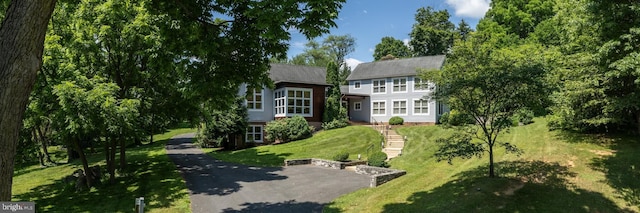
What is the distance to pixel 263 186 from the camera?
15188mm

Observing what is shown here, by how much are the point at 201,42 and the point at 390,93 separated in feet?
97.0

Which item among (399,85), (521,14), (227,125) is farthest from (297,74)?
(521,14)

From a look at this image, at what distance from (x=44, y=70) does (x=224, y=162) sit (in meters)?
10.7

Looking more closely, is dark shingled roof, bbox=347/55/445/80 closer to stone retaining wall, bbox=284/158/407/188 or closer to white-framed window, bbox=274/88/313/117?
white-framed window, bbox=274/88/313/117

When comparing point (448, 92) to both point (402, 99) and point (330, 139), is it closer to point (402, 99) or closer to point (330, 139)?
point (330, 139)

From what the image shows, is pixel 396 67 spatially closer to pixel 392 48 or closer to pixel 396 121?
pixel 396 121

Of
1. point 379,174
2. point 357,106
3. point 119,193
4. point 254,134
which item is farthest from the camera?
point 357,106

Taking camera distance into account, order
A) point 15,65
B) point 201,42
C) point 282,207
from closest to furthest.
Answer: point 15,65 → point 201,42 → point 282,207

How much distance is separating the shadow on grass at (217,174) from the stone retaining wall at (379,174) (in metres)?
4.03

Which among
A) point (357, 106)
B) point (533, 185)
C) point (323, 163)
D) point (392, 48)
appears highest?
point (392, 48)

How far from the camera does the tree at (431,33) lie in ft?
190

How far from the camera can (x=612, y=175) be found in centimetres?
1155

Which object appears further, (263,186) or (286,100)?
(286,100)

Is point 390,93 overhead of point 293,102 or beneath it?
overhead
